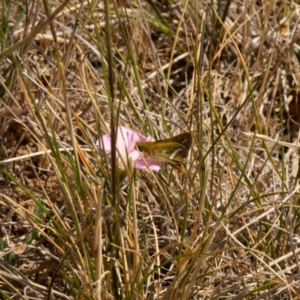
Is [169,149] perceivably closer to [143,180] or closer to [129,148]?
[129,148]

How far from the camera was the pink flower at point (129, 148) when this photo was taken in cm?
117

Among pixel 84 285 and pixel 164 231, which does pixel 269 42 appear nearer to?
pixel 164 231

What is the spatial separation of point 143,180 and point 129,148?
20 centimetres

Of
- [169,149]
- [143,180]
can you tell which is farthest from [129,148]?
[143,180]

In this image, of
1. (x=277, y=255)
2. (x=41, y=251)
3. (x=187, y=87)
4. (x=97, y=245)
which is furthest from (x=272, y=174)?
(x=97, y=245)

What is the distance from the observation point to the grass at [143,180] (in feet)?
3.65

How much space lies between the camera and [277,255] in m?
1.35

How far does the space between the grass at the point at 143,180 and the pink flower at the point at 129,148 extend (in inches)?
1.0

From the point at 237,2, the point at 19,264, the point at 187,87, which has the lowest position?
the point at 19,264

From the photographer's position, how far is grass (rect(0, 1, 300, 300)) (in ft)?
3.65

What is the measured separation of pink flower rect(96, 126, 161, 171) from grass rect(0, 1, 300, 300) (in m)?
0.03

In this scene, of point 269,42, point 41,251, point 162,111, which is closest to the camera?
point 41,251

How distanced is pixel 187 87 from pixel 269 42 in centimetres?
30

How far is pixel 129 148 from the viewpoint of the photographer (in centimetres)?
124
